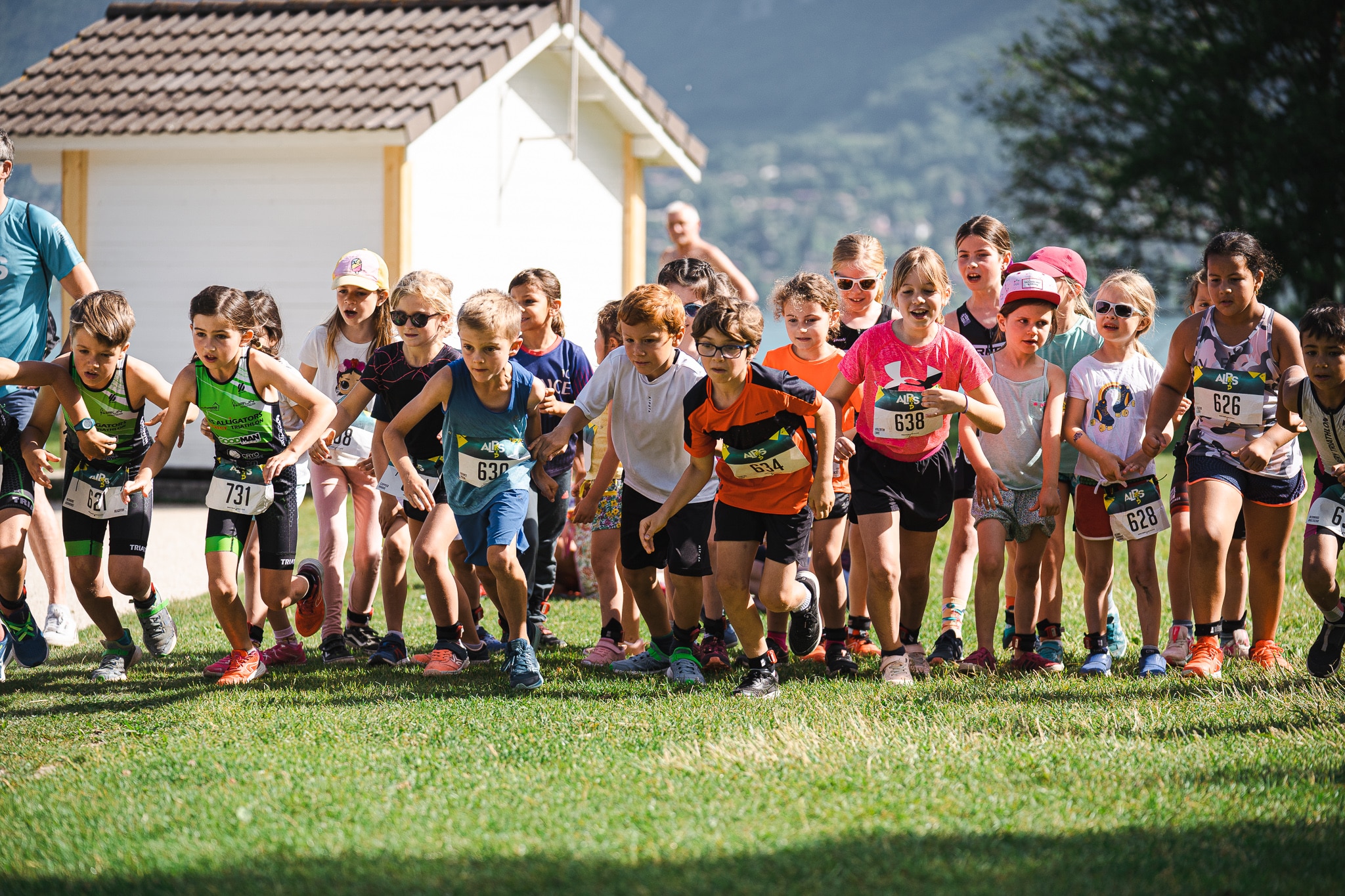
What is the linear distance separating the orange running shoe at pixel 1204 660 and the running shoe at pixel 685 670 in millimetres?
2128

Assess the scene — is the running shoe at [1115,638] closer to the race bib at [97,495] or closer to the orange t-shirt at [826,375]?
the orange t-shirt at [826,375]

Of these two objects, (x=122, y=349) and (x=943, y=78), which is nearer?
(x=122, y=349)

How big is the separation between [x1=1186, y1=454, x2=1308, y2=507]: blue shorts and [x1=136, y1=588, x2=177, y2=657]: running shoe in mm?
4929

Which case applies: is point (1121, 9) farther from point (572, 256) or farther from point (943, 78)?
point (943, 78)

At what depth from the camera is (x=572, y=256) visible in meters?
17.4

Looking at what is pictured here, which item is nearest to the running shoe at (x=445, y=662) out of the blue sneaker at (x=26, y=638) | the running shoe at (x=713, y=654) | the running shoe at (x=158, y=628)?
the running shoe at (x=713, y=654)

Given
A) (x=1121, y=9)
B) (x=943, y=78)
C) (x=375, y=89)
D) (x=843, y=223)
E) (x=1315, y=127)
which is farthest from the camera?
(x=943, y=78)

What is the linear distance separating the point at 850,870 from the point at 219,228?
12.7 meters

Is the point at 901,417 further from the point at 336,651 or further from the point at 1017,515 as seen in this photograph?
the point at 336,651

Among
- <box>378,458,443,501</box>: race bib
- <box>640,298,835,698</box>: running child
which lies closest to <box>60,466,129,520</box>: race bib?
<box>378,458,443,501</box>: race bib

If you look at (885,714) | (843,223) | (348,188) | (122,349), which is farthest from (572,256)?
(843,223)

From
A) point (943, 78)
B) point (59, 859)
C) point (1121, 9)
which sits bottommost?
point (59, 859)

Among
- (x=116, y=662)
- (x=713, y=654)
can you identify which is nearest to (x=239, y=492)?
(x=116, y=662)

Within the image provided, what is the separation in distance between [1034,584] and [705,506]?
1592 millimetres
